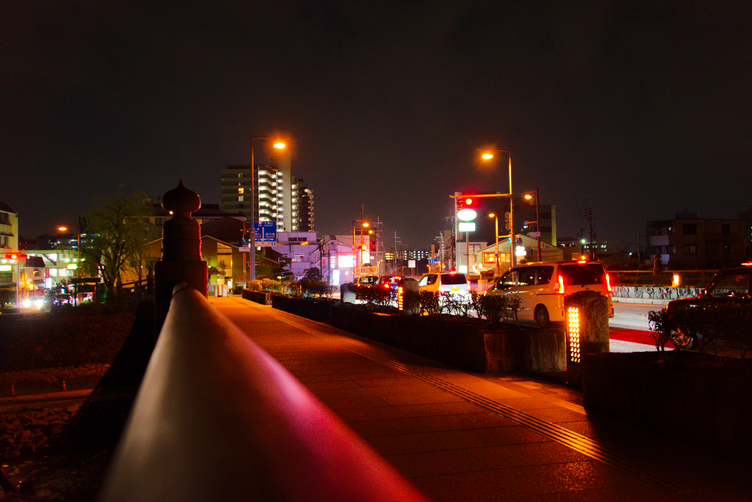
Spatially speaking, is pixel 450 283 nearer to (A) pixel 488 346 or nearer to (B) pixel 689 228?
(A) pixel 488 346

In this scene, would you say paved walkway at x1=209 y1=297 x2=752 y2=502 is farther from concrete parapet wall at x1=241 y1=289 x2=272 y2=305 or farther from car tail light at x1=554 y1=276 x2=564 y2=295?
concrete parapet wall at x1=241 y1=289 x2=272 y2=305

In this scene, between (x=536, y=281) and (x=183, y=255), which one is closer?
(x=183, y=255)

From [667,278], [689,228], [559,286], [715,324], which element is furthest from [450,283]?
[689,228]

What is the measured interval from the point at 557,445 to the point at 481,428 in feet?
2.84

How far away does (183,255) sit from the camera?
379 inches

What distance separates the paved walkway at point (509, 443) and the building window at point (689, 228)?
7557cm

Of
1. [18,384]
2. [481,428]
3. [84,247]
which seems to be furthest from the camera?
[84,247]

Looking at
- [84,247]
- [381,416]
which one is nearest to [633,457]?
[381,416]

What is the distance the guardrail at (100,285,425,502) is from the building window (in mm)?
83220

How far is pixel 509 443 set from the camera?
17.5 feet

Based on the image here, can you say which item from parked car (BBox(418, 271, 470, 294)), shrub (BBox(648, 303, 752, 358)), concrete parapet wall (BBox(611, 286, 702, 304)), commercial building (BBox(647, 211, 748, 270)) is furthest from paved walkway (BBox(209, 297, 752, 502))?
commercial building (BBox(647, 211, 748, 270))

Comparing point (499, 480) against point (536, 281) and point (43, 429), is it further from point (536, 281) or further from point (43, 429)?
point (536, 281)

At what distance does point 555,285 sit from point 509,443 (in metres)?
10.5

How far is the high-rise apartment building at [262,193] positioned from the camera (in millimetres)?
138250
